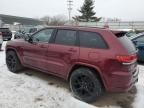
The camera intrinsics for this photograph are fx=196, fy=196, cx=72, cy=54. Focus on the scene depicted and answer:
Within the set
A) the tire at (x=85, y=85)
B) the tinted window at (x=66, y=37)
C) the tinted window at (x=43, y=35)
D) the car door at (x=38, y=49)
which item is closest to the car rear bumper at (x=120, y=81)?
the tire at (x=85, y=85)

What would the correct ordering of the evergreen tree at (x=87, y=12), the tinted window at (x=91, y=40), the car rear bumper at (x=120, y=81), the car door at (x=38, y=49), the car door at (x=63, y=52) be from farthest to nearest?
1. the evergreen tree at (x=87, y=12)
2. the car door at (x=38, y=49)
3. the car door at (x=63, y=52)
4. the tinted window at (x=91, y=40)
5. the car rear bumper at (x=120, y=81)

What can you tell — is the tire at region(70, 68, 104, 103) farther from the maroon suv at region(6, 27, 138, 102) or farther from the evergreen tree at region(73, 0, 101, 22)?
the evergreen tree at region(73, 0, 101, 22)

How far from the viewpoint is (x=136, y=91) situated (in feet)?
17.5

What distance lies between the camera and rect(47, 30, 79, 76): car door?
4698 mm

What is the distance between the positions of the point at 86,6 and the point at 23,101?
147 ft

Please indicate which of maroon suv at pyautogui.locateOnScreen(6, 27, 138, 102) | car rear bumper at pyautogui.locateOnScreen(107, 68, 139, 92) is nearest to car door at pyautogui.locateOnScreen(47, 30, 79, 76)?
maroon suv at pyautogui.locateOnScreen(6, 27, 138, 102)

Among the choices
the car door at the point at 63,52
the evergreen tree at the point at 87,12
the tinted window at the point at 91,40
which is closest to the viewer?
the tinted window at the point at 91,40

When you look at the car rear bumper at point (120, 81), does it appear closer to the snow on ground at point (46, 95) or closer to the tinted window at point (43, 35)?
the snow on ground at point (46, 95)

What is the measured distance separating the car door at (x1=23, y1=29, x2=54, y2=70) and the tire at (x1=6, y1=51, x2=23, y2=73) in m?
0.48

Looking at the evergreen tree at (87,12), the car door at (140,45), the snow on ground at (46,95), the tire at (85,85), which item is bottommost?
the snow on ground at (46,95)

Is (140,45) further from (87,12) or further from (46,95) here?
(87,12)

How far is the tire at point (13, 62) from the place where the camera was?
6.45 meters

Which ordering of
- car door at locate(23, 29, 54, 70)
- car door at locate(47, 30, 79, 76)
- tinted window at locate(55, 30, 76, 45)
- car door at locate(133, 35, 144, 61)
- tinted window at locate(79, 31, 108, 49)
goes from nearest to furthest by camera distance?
1. tinted window at locate(79, 31, 108, 49)
2. car door at locate(47, 30, 79, 76)
3. tinted window at locate(55, 30, 76, 45)
4. car door at locate(23, 29, 54, 70)
5. car door at locate(133, 35, 144, 61)

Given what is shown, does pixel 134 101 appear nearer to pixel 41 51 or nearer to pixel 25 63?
pixel 41 51
